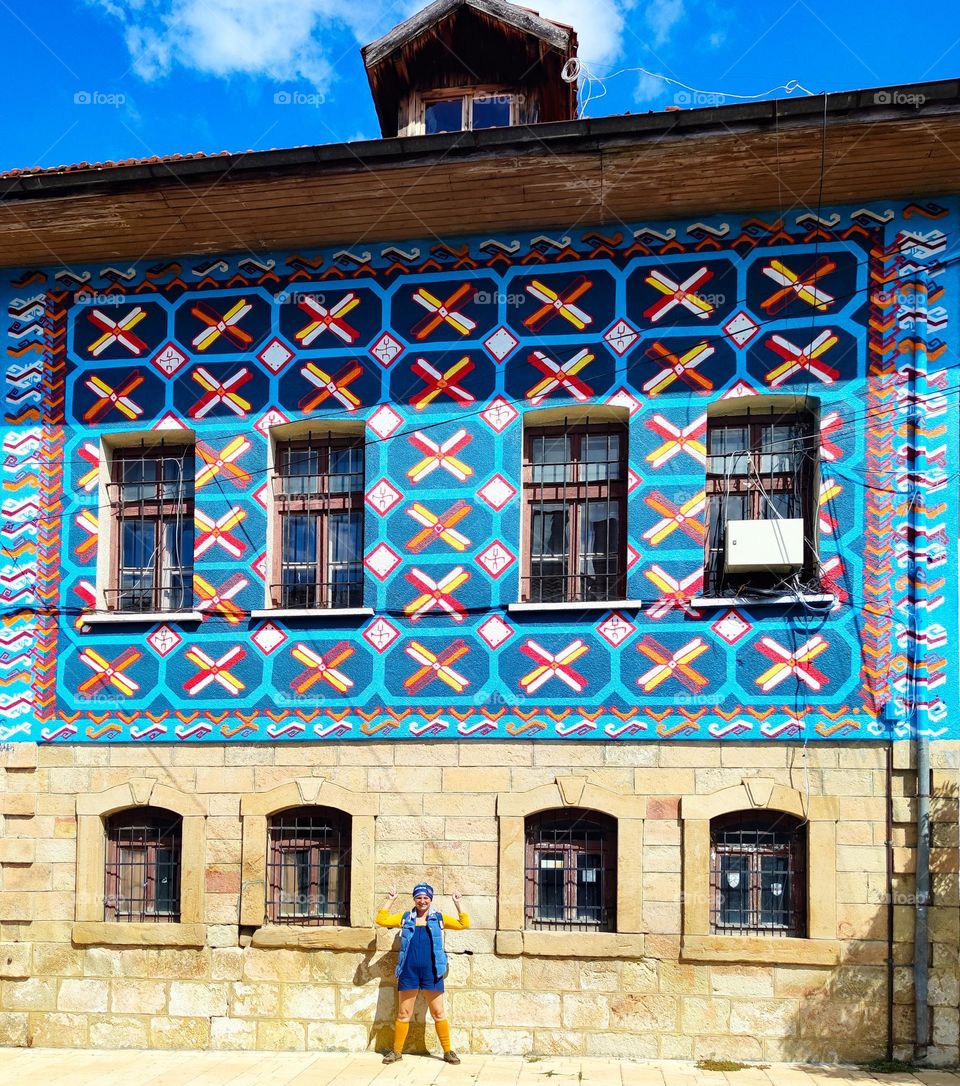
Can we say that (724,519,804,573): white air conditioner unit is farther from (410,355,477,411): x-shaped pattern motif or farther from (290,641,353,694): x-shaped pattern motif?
(290,641,353,694): x-shaped pattern motif

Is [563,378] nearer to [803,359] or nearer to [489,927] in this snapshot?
[803,359]

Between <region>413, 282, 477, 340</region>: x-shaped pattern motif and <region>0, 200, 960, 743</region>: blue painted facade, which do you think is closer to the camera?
<region>0, 200, 960, 743</region>: blue painted facade

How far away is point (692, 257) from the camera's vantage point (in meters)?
10.6

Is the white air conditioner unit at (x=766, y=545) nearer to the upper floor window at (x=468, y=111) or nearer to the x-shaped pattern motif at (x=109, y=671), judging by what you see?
the upper floor window at (x=468, y=111)

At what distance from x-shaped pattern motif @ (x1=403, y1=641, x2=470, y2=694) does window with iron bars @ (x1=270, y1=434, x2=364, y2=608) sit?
3.04 ft

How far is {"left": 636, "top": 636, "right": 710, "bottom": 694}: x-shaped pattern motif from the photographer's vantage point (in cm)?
1017


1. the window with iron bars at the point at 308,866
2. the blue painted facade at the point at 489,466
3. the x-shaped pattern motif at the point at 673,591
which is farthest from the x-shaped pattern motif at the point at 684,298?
the window with iron bars at the point at 308,866

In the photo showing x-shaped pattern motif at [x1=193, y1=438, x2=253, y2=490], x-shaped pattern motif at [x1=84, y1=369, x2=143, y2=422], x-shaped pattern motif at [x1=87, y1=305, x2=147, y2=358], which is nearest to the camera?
x-shaped pattern motif at [x1=193, y1=438, x2=253, y2=490]

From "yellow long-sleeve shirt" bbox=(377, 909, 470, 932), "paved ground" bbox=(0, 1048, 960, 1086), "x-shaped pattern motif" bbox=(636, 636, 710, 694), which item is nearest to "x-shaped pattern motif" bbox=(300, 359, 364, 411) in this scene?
"x-shaped pattern motif" bbox=(636, 636, 710, 694)

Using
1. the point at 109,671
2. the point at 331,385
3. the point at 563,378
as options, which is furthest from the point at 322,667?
the point at 563,378

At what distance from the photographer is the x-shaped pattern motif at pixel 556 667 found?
10328mm

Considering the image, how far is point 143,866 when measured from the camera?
11.0 m

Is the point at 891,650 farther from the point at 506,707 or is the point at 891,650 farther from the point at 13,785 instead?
the point at 13,785

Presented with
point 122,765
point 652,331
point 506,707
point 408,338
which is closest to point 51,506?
point 122,765
